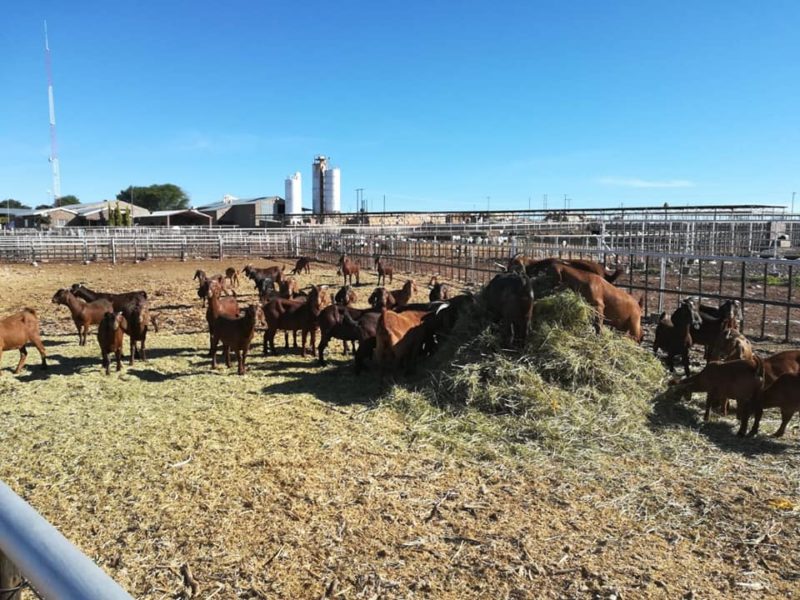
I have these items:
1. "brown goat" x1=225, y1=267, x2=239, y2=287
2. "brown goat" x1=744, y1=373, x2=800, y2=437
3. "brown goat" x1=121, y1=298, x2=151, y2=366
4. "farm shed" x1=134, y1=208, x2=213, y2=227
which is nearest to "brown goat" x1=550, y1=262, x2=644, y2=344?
"brown goat" x1=744, y1=373, x2=800, y2=437

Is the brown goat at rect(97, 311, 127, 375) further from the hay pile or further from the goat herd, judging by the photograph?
the hay pile

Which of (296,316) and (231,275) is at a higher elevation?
(231,275)

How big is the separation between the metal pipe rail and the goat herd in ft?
19.7

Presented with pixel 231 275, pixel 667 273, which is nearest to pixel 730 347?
pixel 231 275

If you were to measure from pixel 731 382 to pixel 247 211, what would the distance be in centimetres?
6352

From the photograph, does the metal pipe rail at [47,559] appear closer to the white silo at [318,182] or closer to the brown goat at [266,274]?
the brown goat at [266,274]

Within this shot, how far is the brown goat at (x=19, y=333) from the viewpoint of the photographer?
7.96 metres

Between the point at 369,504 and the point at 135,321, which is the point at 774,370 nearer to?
the point at 369,504

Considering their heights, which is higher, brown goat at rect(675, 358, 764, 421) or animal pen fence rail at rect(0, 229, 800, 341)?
animal pen fence rail at rect(0, 229, 800, 341)

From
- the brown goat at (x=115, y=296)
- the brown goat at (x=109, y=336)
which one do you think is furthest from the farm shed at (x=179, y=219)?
the brown goat at (x=109, y=336)

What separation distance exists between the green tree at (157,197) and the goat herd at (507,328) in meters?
99.1

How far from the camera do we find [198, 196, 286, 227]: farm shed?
6406cm

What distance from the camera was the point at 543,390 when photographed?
20.4 feet

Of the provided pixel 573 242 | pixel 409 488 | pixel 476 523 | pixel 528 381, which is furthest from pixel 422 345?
pixel 573 242
